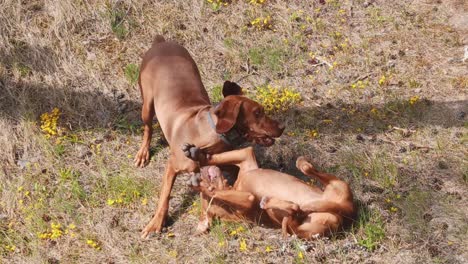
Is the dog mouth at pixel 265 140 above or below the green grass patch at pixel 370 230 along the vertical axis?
above

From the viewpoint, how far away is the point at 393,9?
838cm

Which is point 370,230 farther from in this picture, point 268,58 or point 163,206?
point 268,58

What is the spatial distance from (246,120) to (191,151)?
557mm

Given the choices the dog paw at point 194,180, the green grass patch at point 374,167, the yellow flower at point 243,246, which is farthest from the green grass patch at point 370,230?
the dog paw at point 194,180

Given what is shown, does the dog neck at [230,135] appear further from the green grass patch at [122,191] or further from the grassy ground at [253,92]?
the green grass patch at [122,191]

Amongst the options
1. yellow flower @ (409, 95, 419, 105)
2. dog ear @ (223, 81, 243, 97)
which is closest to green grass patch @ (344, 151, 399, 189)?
yellow flower @ (409, 95, 419, 105)

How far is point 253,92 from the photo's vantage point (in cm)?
754

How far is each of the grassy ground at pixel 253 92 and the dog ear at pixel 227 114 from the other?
96 cm

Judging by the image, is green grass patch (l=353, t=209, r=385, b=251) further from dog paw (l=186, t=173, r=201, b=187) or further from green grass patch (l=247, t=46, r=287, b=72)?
green grass patch (l=247, t=46, r=287, b=72)

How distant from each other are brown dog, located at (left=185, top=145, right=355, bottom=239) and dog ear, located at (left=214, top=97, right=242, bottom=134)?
36 centimetres

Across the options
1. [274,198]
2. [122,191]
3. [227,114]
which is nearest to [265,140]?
[227,114]

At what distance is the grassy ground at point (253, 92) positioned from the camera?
18.6 ft

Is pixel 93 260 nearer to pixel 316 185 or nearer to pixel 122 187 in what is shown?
pixel 122 187

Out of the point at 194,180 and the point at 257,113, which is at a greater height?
the point at 257,113
